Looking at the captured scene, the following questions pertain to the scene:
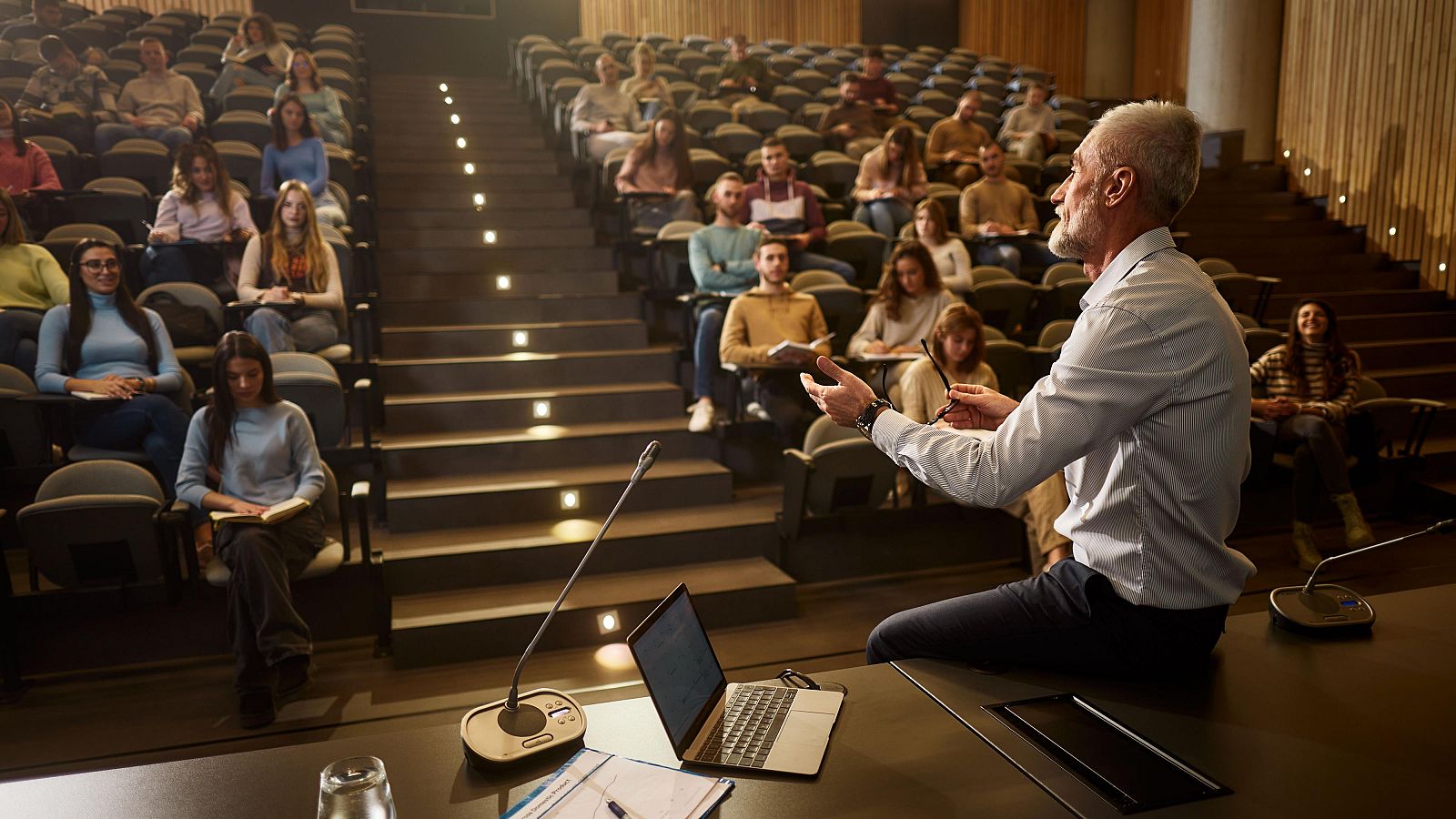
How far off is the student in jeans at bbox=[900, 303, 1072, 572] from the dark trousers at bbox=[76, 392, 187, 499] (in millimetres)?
2453

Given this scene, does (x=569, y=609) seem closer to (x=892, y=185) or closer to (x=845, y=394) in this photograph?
(x=845, y=394)

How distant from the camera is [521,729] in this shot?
1.22 m

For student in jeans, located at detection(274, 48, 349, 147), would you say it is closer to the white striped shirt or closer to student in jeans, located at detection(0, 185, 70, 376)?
student in jeans, located at detection(0, 185, 70, 376)

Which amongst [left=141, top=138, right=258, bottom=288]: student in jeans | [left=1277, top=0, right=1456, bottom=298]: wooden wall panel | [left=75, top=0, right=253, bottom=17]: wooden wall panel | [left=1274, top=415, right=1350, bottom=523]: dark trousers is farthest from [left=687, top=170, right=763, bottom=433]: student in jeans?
[left=75, top=0, right=253, bottom=17]: wooden wall panel

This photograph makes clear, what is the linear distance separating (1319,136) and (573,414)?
5894 millimetres

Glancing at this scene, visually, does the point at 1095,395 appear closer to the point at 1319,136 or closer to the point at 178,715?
the point at 178,715

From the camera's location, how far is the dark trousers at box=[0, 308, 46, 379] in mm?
3512

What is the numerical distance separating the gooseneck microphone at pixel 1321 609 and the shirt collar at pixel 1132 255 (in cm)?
60

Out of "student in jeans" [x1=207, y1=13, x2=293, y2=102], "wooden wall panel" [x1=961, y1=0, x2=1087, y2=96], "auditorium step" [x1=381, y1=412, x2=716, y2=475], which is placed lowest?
"auditorium step" [x1=381, y1=412, x2=716, y2=475]

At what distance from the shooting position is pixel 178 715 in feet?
8.52

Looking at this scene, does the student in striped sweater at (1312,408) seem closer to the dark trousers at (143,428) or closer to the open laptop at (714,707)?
the open laptop at (714,707)

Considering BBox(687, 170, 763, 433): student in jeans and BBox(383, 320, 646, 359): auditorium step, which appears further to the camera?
BBox(383, 320, 646, 359): auditorium step

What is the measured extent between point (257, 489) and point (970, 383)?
2.21 metres

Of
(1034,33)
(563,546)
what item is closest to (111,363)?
(563,546)
